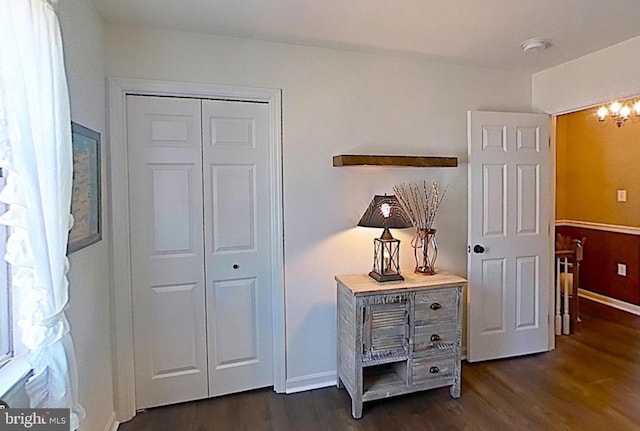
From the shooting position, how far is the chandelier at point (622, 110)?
3.98 meters

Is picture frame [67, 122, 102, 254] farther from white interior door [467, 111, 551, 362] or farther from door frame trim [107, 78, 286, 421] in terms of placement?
white interior door [467, 111, 551, 362]

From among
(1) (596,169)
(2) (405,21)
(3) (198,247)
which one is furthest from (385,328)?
(1) (596,169)

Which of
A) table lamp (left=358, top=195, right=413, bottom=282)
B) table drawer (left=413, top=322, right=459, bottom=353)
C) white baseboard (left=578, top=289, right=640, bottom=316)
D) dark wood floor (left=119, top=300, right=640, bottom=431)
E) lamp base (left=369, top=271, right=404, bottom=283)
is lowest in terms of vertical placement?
dark wood floor (left=119, top=300, right=640, bottom=431)

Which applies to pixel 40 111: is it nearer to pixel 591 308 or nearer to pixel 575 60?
pixel 575 60

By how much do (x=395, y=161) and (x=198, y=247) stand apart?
4.80 feet

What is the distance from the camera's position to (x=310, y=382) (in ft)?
9.37

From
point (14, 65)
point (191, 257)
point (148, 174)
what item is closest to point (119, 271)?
point (191, 257)

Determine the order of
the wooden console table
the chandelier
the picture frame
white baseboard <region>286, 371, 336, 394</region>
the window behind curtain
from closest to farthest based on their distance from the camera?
the window behind curtain → the picture frame → the wooden console table → white baseboard <region>286, 371, 336, 394</region> → the chandelier

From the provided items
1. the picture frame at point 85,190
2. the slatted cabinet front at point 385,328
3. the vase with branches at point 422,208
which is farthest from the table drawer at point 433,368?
the picture frame at point 85,190

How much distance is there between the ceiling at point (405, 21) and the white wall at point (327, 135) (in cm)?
14

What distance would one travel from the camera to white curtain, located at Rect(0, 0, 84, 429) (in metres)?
1.18

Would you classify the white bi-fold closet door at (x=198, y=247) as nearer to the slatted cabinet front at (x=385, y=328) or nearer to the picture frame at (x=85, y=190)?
the picture frame at (x=85, y=190)

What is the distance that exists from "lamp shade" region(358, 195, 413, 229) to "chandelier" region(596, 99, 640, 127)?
2.84 meters

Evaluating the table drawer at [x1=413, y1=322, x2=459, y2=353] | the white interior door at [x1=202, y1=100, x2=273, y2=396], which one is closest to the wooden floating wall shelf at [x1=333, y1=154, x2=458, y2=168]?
the white interior door at [x1=202, y1=100, x2=273, y2=396]
